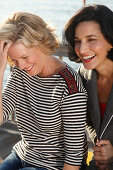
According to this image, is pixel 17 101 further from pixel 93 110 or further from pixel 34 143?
pixel 93 110

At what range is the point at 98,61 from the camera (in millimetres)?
1587

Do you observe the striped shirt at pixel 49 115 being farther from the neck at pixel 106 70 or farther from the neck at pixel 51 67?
the neck at pixel 106 70

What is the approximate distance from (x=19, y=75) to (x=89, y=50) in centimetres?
49

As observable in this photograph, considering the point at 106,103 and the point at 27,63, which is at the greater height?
the point at 27,63

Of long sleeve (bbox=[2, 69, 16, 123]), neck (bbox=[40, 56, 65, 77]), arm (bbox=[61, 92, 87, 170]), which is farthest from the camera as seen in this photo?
long sleeve (bbox=[2, 69, 16, 123])

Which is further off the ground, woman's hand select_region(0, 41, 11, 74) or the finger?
woman's hand select_region(0, 41, 11, 74)

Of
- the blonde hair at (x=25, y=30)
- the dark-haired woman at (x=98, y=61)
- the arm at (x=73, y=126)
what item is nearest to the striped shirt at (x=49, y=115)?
the arm at (x=73, y=126)

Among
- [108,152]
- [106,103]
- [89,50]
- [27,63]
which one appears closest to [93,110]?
[106,103]

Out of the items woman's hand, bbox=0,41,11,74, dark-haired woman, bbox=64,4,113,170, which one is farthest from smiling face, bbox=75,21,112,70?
woman's hand, bbox=0,41,11,74

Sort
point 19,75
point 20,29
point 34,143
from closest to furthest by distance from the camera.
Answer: point 20,29 < point 34,143 < point 19,75

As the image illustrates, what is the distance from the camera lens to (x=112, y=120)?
1.61 metres

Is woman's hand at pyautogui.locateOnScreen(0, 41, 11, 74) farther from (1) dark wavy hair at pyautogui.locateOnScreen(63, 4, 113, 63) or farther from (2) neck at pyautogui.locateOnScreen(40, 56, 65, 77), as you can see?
(1) dark wavy hair at pyautogui.locateOnScreen(63, 4, 113, 63)

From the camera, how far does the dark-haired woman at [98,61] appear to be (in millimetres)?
1548

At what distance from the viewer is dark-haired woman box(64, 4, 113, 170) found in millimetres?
1548
